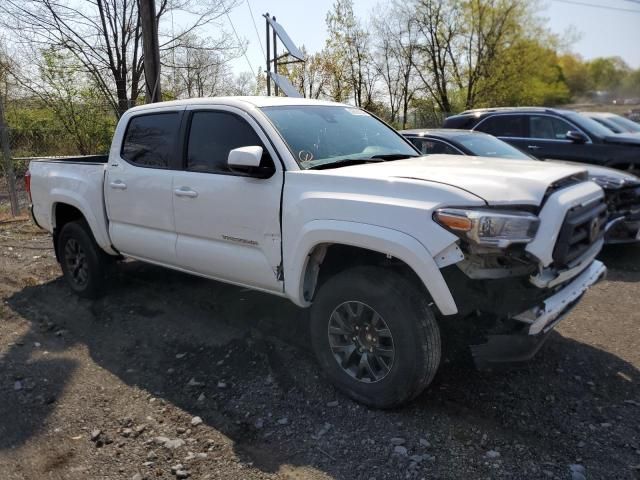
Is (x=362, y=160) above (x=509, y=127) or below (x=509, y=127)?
below

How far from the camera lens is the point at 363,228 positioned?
119 inches

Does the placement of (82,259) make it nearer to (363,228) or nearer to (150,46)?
(363,228)

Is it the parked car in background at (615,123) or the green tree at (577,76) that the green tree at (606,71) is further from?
the parked car in background at (615,123)

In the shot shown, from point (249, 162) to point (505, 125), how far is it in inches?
286

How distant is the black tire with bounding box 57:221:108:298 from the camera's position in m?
5.29

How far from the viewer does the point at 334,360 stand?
11.2ft

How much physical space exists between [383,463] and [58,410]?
7.13ft

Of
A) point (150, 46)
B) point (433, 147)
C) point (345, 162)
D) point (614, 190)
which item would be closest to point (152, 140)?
point (345, 162)

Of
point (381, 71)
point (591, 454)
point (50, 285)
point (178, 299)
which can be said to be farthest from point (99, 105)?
point (381, 71)

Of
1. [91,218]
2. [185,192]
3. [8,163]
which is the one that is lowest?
[91,218]

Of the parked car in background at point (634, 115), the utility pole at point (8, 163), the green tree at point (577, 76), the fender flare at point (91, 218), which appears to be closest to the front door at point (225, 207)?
the fender flare at point (91, 218)

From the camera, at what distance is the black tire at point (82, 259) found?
5285 millimetres

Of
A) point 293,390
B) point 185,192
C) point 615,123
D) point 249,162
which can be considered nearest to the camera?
point 249,162

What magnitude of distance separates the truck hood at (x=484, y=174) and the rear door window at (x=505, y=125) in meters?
6.08
